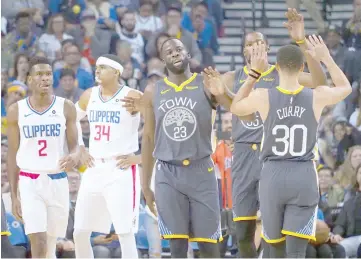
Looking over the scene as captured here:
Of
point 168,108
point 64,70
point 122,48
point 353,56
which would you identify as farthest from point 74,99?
point 168,108

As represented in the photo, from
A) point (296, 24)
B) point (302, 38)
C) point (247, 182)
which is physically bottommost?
point (247, 182)

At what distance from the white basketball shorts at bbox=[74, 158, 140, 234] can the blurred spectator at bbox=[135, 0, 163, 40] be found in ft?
A: 21.2

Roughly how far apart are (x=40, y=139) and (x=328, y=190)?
14.7ft

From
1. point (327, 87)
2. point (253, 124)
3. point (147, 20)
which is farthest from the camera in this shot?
point (147, 20)

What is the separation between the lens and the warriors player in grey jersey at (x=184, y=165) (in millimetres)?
9219

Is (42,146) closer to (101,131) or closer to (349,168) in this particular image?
(101,131)

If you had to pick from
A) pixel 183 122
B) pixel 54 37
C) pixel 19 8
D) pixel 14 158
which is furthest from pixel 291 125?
pixel 19 8

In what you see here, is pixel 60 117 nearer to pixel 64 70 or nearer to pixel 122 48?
pixel 64 70

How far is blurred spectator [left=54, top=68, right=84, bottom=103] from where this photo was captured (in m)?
14.9

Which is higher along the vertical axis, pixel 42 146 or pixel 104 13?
pixel 104 13

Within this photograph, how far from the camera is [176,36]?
16172mm

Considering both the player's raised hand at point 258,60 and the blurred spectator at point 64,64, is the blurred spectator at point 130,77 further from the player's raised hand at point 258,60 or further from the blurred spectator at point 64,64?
the player's raised hand at point 258,60

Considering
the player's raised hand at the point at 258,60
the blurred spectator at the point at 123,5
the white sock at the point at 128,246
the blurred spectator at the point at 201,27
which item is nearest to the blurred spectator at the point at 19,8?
the blurred spectator at the point at 123,5

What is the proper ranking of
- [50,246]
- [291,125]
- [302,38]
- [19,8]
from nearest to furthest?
[291,125] → [302,38] → [50,246] → [19,8]
